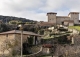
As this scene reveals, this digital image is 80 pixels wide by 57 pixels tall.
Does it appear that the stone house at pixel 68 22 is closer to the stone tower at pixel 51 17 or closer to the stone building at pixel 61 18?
the stone building at pixel 61 18

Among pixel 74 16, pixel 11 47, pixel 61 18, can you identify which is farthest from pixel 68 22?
pixel 11 47

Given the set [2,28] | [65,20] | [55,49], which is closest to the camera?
[55,49]

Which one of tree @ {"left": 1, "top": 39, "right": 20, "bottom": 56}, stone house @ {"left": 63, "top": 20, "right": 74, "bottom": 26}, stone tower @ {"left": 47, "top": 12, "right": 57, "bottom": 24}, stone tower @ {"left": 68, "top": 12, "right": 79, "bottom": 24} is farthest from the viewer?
stone tower @ {"left": 68, "top": 12, "right": 79, "bottom": 24}

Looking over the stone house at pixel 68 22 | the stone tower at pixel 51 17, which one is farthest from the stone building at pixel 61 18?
the stone house at pixel 68 22

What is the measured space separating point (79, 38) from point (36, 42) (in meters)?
10.1

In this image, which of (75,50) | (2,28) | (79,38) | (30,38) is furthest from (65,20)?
(75,50)

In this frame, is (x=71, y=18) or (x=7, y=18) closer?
(x=71, y=18)

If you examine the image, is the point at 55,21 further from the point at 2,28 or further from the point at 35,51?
the point at 35,51

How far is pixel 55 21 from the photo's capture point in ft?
325

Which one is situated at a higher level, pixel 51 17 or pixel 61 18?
pixel 51 17

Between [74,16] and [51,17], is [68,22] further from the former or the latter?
[74,16]

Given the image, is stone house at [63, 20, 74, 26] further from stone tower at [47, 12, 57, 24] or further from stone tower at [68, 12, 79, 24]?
stone tower at [68, 12, 79, 24]

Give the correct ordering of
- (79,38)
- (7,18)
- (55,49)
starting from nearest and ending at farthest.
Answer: (55,49), (79,38), (7,18)

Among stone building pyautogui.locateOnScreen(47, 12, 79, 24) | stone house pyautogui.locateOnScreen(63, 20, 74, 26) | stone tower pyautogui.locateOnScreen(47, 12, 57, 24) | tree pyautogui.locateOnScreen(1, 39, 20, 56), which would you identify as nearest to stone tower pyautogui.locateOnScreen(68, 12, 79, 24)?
stone building pyautogui.locateOnScreen(47, 12, 79, 24)
